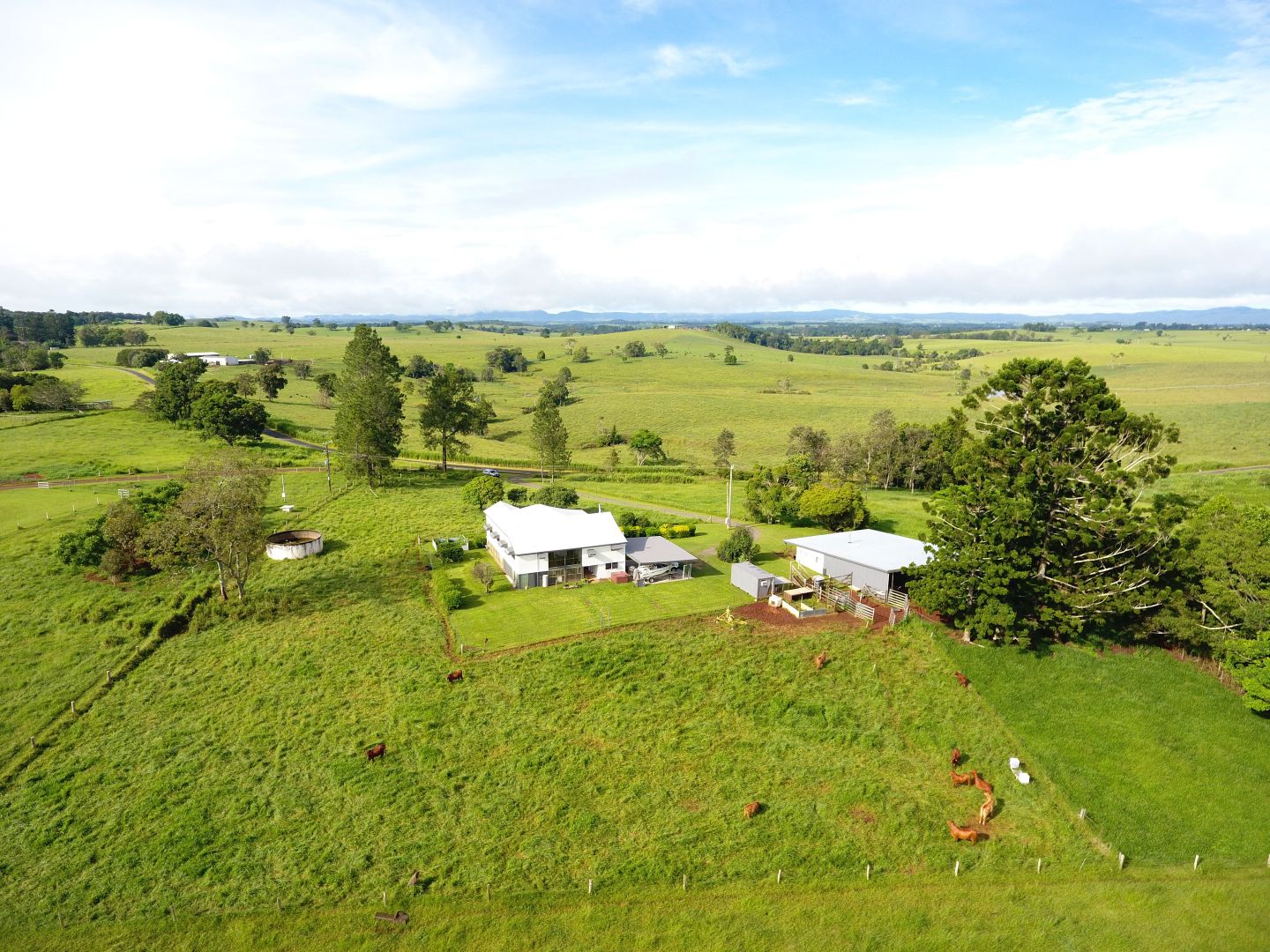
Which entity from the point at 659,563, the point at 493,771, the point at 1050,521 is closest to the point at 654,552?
the point at 659,563

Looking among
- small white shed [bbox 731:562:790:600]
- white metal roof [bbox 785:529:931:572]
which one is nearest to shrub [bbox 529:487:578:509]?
small white shed [bbox 731:562:790:600]

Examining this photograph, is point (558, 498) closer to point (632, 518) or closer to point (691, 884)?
point (632, 518)

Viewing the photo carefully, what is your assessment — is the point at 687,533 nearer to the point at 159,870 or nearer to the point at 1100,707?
the point at 1100,707

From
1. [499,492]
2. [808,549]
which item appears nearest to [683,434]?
[499,492]

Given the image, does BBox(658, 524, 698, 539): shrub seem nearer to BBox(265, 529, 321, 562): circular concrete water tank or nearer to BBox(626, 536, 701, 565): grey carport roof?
BBox(626, 536, 701, 565): grey carport roof

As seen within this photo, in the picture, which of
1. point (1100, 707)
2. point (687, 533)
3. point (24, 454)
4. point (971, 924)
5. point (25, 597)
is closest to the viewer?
point (971, 924)

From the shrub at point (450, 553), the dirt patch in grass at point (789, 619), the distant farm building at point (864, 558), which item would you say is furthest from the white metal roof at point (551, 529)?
the distant farm building at point (864, 558)

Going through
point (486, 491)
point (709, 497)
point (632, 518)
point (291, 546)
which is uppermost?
point (486, 491)
